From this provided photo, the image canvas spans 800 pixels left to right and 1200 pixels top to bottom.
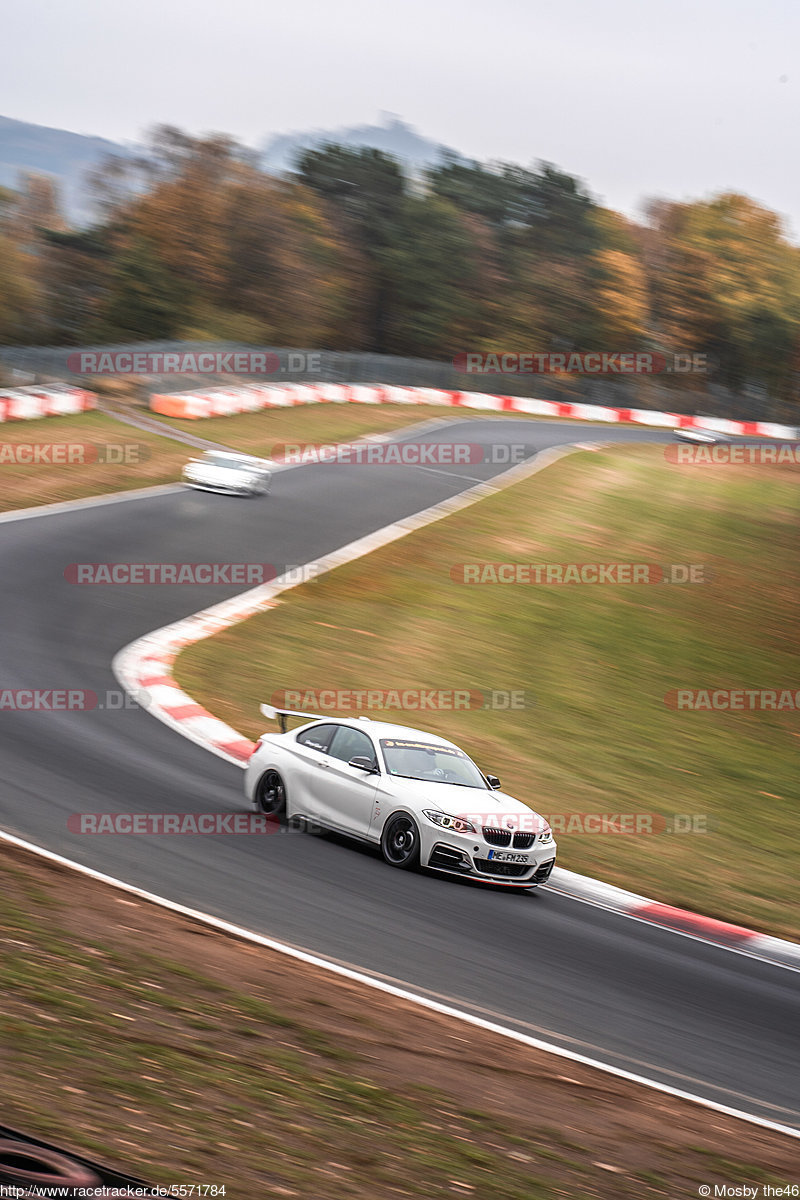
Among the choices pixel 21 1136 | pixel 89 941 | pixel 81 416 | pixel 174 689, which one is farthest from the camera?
pixel 81 416

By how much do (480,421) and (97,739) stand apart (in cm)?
3819

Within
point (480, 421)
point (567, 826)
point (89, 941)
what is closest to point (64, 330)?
point (480, 421)

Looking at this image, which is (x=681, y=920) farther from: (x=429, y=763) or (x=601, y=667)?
(x=601, y=667)

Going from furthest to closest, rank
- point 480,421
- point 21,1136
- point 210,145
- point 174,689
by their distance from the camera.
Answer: point 210,145
point 480,421
point 174,689
point 21,1136

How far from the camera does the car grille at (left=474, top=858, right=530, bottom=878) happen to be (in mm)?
11031

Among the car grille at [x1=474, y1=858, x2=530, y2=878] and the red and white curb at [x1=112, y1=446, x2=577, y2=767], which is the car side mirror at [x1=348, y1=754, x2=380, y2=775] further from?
the red and white curb at [x1=112, y1=446, x2=577, y2=767]

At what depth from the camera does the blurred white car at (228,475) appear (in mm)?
30594

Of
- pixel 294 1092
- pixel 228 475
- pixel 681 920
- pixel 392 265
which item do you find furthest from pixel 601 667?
pixel 392 265

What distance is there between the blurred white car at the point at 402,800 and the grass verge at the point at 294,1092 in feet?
10.1

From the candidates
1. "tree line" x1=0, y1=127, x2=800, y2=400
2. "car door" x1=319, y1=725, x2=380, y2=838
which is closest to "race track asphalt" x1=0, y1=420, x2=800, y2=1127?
"car door" x1=319, y1=725, x2=380, y2=838

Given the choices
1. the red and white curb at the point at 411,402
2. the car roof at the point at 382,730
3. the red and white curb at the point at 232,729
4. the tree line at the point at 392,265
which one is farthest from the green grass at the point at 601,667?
the tree line at the point at 392,265

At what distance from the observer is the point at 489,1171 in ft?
19.4

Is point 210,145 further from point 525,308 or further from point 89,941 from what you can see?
point 89,941

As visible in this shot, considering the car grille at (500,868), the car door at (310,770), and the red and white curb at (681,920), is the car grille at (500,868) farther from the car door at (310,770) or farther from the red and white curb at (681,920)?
the car door at (310,770)
